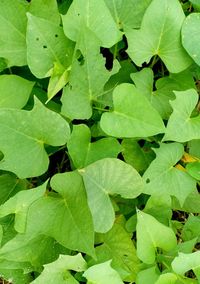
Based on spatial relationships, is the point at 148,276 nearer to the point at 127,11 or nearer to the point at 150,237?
the point at 150,237

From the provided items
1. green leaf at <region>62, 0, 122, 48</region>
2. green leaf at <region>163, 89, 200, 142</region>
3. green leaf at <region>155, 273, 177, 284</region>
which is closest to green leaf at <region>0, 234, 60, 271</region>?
green leaf at <region>155, 273, 177, 284</region>

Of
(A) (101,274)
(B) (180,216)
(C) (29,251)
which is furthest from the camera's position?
(B) (180,216)

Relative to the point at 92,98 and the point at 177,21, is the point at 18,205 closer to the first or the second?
the point at 92,98

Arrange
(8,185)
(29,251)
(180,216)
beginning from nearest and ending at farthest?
(29,251) < (8,185) < (180,216)

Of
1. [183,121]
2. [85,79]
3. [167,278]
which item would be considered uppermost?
[85,79]

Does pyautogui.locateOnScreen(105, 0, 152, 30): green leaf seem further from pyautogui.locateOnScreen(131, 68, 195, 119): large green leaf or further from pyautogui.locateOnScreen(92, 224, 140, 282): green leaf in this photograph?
pyautogui.locateOnScreen(92, 224, 140, 282): green leaf

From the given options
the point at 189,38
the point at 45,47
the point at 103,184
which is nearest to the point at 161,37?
the point at 189,38

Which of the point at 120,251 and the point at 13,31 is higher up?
the point at 13,31
